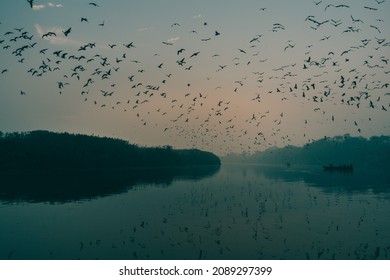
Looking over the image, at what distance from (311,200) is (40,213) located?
39.2 m

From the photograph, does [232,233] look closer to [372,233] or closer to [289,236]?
[289,236]

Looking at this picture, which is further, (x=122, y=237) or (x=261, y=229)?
(x=261, y=229)

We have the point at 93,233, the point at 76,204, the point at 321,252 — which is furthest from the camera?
the point at 76,204

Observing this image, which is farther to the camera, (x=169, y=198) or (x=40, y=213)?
(x=169, y=198)

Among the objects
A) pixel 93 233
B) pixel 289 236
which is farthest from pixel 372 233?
pixel 93 233

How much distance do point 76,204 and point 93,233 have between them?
2230 cm

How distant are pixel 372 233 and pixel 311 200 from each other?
23.4 metres

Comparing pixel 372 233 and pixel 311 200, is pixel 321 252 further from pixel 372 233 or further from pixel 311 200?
pixel 311 200

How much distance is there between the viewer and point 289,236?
30.2 m

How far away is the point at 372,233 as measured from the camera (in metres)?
31.2
